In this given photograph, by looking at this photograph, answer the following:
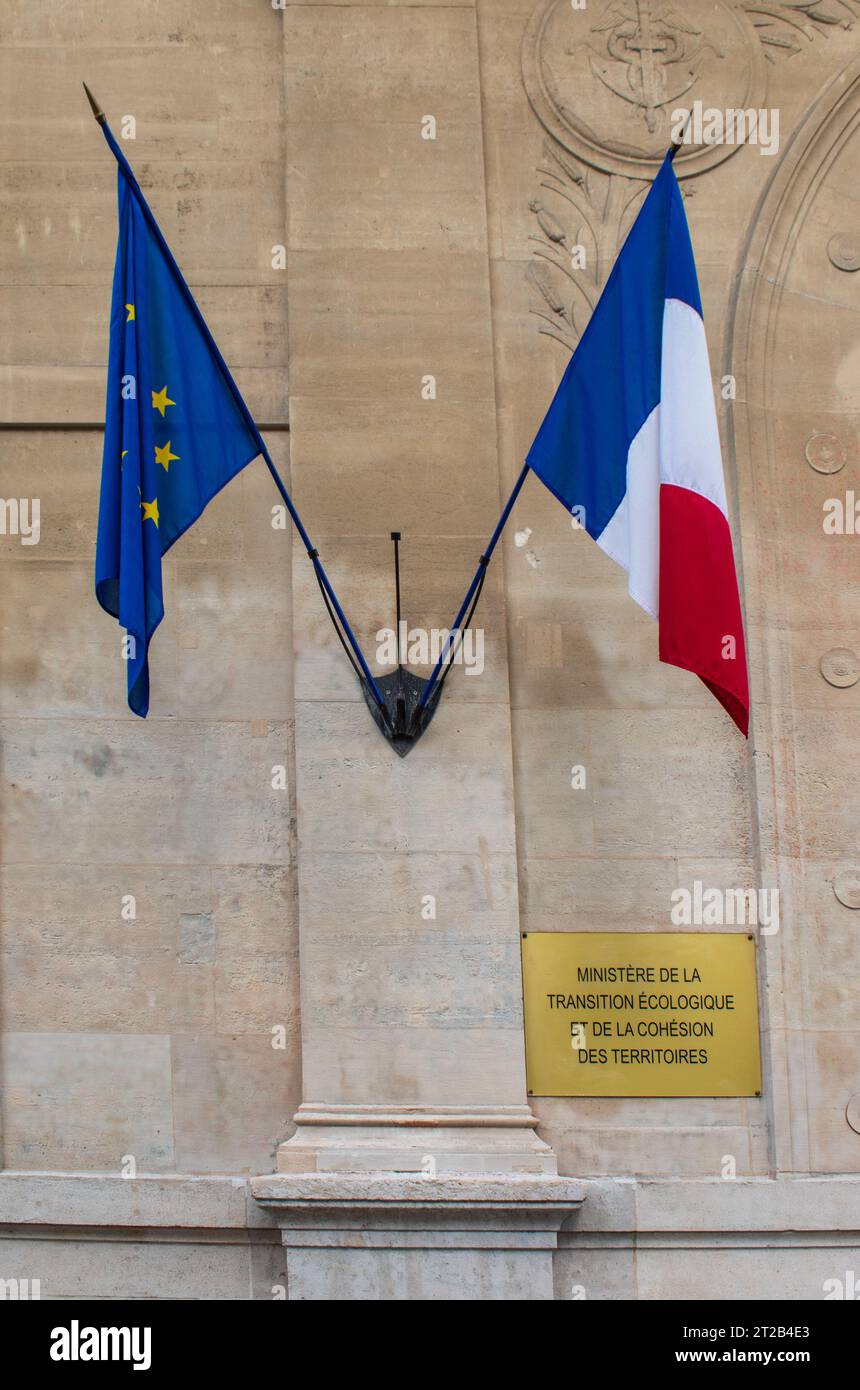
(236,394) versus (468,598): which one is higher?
(236,394)

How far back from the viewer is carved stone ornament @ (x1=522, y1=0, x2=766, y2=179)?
13164 mm

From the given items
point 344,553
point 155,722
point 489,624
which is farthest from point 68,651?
point 489,624

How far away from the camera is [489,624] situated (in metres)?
12.3

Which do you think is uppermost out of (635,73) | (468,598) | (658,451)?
(635,73)

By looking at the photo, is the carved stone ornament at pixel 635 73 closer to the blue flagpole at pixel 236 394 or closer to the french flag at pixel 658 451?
the french flag at pixel 658 451

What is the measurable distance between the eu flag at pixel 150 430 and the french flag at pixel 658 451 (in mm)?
1779

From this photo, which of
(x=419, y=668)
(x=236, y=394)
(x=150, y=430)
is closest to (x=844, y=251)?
(x=419, y=668)

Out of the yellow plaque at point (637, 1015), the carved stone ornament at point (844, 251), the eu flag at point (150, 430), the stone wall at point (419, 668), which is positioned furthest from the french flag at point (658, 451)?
the carved stone ornament at point (844, 251)

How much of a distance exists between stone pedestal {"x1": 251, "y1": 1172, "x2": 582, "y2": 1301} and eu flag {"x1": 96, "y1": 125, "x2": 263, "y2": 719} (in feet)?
9.11

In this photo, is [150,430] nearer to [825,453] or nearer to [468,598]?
[468,598]

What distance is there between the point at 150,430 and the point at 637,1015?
14.0ft

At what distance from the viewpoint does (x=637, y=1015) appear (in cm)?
1193
